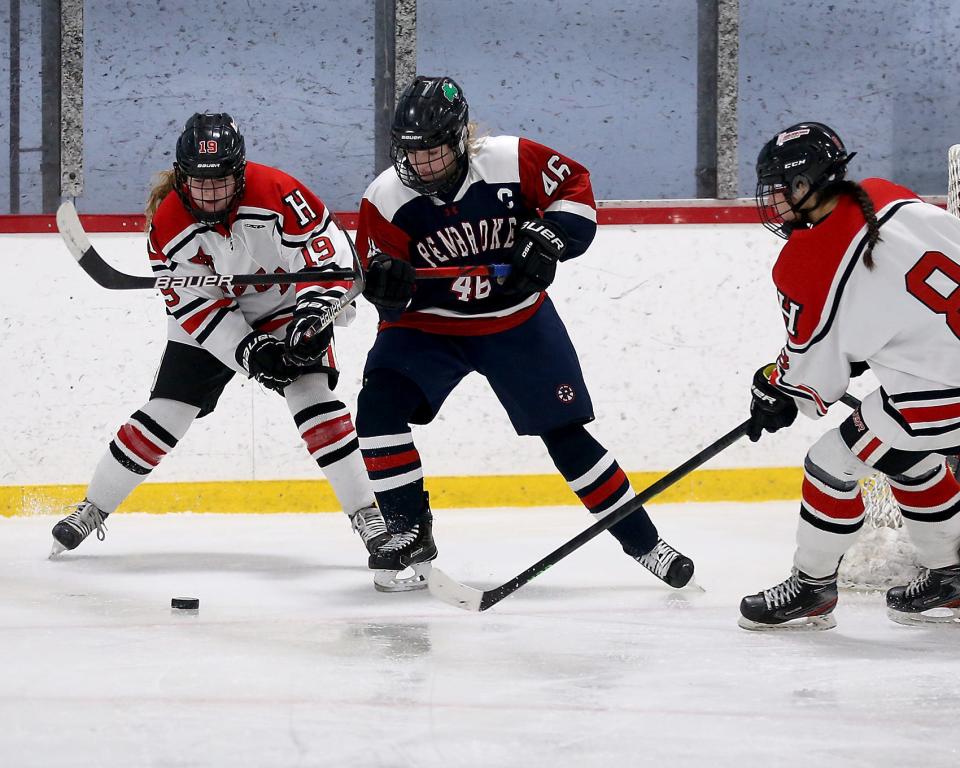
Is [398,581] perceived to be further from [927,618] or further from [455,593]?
[927,618]

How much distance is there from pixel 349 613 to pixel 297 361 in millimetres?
548

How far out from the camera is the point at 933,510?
2.12 meters

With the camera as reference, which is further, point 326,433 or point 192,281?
point 326,433

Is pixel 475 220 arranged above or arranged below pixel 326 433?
above

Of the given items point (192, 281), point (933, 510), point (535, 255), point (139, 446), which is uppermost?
point (535, 255)

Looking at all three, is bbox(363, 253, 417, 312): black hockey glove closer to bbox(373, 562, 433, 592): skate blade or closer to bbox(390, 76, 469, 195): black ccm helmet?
bbox(390, 76, 469, 195): black ccm helmet

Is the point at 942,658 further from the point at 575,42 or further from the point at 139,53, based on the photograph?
the point at 139,53

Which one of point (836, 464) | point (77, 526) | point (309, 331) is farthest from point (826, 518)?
point (77, 526)

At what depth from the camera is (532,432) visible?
2.44 metres

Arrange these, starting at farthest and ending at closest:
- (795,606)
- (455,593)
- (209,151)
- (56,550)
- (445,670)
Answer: (56,550) → (209,151) → (455,593) → (795,606) → (445,670)

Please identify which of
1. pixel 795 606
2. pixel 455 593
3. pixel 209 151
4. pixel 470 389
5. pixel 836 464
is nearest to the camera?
pixel 836 464

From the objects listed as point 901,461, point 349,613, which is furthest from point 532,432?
point 901,461

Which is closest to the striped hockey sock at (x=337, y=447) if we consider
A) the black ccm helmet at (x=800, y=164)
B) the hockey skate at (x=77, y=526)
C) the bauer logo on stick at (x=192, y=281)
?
the bauer logo on stick at (x=192, y=281)

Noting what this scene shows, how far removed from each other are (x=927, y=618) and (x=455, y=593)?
2.73 feet
